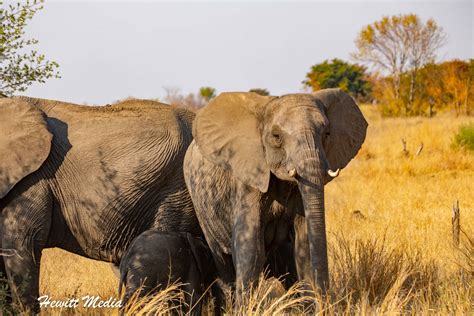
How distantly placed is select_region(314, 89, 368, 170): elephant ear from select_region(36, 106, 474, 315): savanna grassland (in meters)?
0.97

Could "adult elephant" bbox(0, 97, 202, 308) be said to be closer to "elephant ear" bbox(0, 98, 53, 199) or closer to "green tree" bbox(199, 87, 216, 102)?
"elephant ear" bbox(0, 98, 53, 199)

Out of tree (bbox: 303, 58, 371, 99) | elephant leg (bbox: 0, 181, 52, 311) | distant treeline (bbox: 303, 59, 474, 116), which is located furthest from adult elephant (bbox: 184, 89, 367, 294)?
tree (bbox: 303, 58, 371, 99)

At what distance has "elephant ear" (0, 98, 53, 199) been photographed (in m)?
7.08

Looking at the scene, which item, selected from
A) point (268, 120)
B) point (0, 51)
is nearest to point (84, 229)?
point (0, 51)

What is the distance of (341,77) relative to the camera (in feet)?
145

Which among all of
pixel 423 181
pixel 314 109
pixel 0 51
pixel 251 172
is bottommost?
pixel 423 181

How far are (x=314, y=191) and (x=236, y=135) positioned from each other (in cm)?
97

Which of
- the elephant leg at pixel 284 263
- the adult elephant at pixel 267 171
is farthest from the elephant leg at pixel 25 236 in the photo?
the elephant leg at pixel 284 263

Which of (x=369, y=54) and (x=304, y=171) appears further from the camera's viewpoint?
(x=369, y=54)

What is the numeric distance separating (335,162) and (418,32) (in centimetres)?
3585

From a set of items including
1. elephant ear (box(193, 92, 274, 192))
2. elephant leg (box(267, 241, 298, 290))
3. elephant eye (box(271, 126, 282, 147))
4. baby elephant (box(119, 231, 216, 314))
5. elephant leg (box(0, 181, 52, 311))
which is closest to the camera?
elephant eye (box(271, 126, 282, 147))

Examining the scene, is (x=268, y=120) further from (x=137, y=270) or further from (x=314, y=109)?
(x=137, y=270)

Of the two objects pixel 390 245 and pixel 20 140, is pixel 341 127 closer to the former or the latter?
pixel 390 245

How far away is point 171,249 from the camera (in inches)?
259
